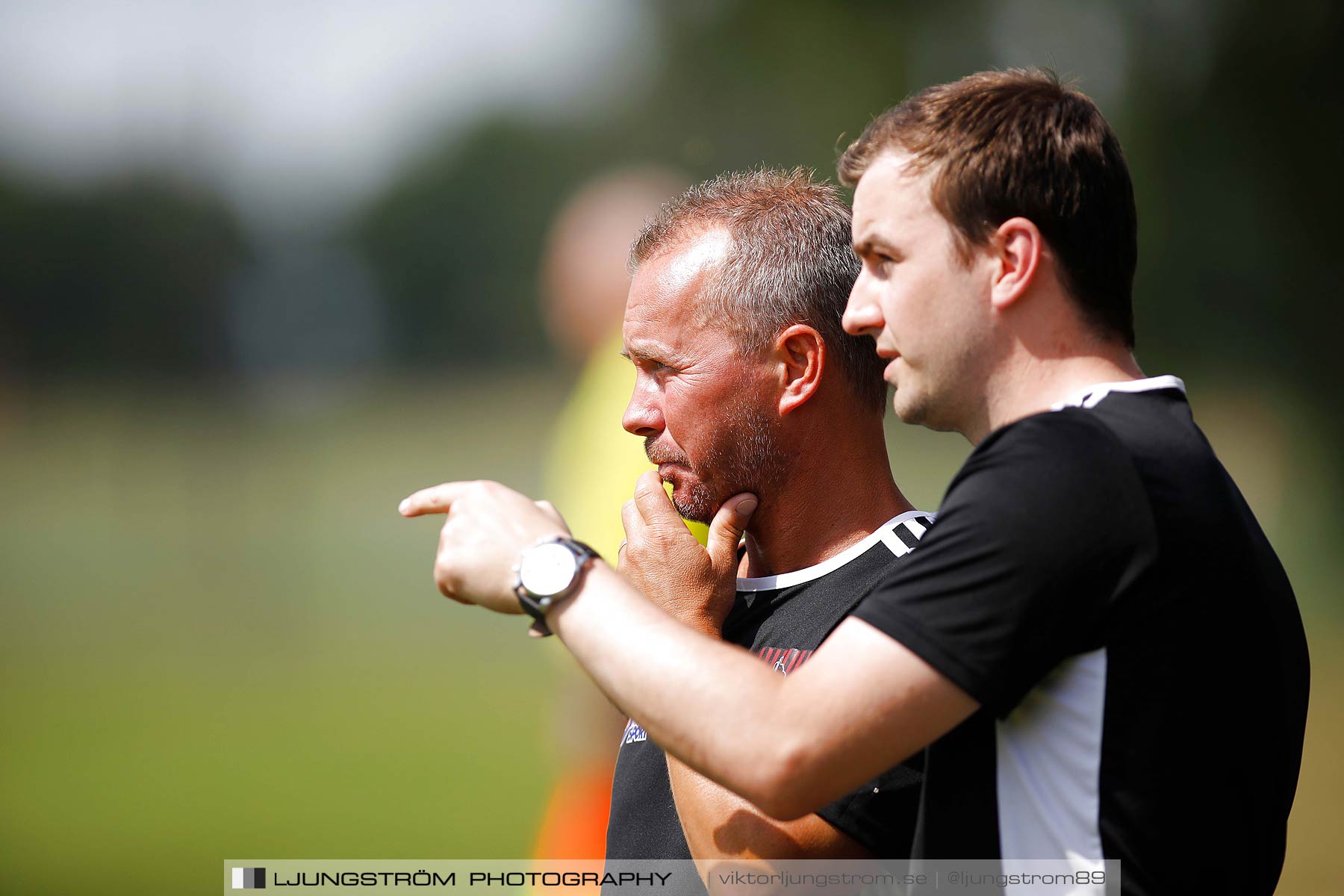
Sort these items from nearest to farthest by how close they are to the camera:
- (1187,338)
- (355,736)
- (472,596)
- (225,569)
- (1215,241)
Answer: (472,596), (355,736), (1215,241), (1187,338), (225,569)

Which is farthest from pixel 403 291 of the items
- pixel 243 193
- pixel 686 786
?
pixel 686 786

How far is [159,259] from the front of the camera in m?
20.2

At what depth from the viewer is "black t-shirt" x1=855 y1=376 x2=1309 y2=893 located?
1324 mm

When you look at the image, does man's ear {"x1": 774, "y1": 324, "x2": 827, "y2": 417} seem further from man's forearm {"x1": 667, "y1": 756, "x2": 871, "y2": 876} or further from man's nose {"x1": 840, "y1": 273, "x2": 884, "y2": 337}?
man's forearm {"x1": 667, "y1": 756, "x2": 871, "y2": 876}

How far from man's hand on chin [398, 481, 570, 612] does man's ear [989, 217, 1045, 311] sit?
689 mm

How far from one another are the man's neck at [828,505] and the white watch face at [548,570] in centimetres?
75

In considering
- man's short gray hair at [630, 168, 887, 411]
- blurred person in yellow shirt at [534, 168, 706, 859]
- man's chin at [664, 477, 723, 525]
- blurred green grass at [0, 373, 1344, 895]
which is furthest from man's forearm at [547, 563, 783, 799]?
blurred green grass at [0, 373, 1344, 895]

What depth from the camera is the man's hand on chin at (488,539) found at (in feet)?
5.23

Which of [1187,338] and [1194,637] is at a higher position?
[1194,637]

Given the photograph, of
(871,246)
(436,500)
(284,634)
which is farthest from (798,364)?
(284,634)

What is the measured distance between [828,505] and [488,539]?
79 centimetres

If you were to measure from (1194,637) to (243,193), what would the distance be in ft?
70.1

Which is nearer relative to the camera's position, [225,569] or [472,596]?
[472,596]

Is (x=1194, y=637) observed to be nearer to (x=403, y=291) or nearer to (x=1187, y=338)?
(x=1187, y=338)
